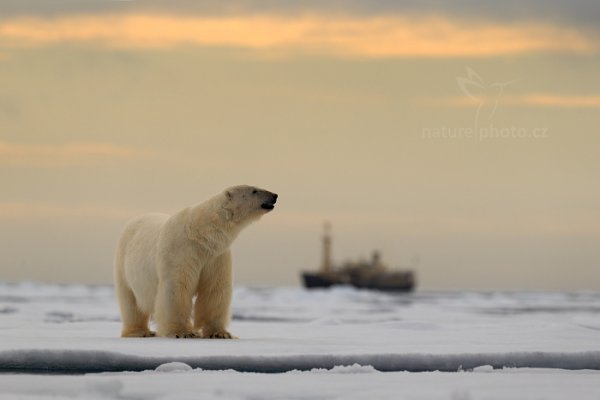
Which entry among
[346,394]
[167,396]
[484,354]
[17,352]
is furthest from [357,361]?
[17,352]

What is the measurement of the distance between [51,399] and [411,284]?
6402 centimetres

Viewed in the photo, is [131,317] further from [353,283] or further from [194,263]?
[353,283]

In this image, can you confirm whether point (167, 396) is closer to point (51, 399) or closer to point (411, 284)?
point (51, 399)

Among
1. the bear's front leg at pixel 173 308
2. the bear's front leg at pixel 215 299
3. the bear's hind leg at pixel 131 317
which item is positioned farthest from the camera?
the bear's hind leg at pixel 131 317

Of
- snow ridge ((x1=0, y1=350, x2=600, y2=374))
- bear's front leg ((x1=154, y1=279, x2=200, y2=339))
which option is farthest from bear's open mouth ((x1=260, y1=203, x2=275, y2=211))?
snow ridge ((x1=0, y1=350, x2=600, y2=374))

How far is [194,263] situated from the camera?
7090 millimetres

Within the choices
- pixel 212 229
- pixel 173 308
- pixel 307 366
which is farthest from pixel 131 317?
pixel 307 366

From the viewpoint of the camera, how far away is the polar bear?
704 cm

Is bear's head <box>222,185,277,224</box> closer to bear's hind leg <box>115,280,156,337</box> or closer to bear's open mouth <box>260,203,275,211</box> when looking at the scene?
bear's open mouth <box>260,203,275,211</box>

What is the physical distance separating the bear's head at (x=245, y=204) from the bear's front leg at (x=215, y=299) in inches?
13.6

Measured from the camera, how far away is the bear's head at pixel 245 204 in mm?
7207

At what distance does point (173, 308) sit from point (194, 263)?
36 centimetres

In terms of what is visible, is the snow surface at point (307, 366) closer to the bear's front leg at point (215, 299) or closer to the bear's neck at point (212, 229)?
the bear's front leg at point (215, 299)

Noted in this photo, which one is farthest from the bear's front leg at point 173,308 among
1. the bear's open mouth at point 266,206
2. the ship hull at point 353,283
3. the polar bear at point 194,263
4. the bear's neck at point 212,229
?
the ship hull at point 353,283
